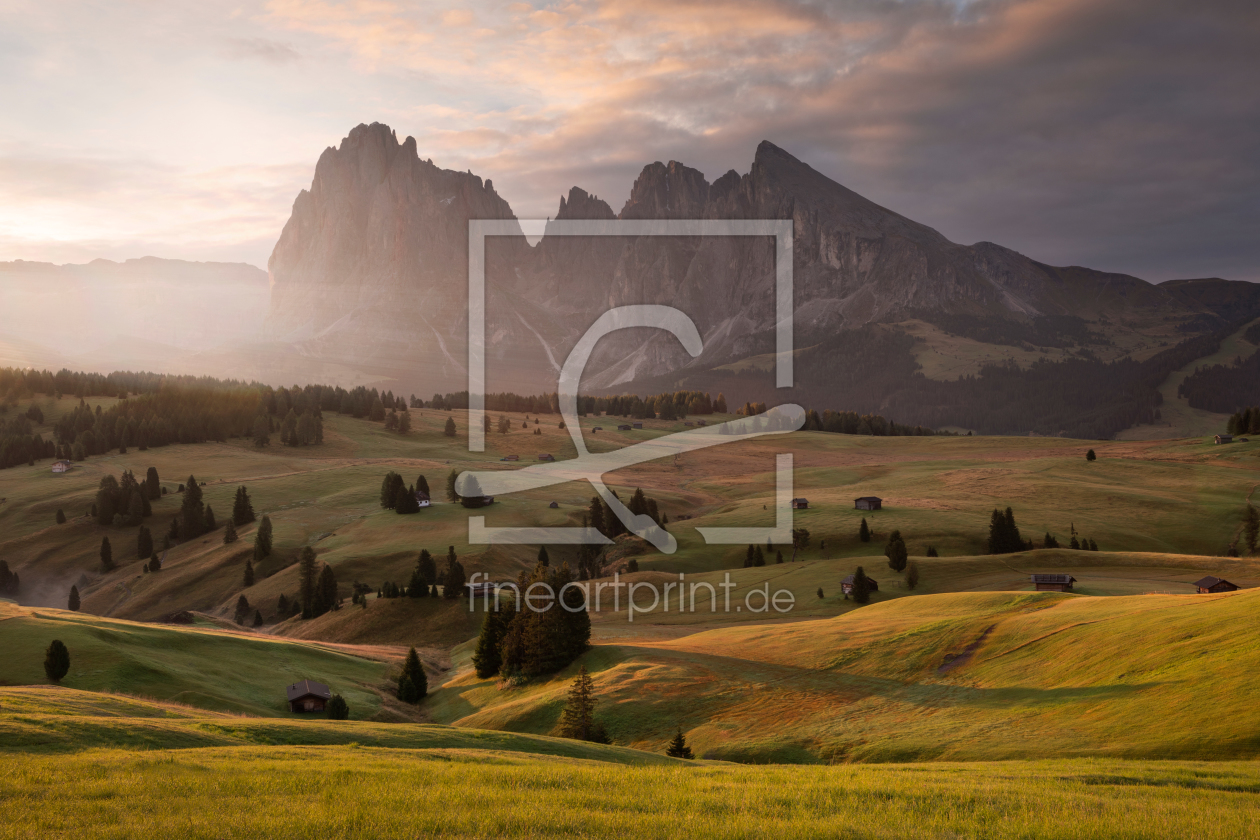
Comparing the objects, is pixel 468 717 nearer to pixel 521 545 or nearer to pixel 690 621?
pixel 690 621

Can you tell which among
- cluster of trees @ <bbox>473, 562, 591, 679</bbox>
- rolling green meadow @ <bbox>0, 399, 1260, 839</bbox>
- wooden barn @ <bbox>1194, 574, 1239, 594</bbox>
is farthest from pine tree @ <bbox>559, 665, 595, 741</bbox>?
wooden barn @ <bbox>1194, 574, 1239, 594</bbox>

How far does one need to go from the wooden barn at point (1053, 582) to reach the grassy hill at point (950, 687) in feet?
53.3

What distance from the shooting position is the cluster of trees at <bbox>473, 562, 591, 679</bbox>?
61.2 meters

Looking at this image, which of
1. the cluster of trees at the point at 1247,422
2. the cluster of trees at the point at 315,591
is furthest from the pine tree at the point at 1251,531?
the cluster of trees at the point at 315,591

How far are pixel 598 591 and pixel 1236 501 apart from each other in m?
107

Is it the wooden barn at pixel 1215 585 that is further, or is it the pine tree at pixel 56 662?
the wooden barn at pixel 1215 585

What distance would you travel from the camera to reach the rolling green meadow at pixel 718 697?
17.4 m

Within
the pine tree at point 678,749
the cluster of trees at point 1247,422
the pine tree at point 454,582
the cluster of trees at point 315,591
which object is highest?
the cluster of trees at point 1247,422

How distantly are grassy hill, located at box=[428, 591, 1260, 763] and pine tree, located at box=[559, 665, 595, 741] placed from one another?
1.90 metres

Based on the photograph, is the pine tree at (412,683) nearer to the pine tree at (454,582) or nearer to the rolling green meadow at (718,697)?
the rolling green meadow at (718,697)

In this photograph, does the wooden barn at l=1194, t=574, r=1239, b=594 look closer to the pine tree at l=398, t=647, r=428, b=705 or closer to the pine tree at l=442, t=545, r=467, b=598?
the pine tree at l=398, t=647, r=428, b=705

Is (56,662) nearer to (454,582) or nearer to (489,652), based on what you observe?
(489,652)

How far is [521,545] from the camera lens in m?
126

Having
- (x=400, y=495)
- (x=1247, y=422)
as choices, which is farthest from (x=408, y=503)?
(x=1247, y=422)
